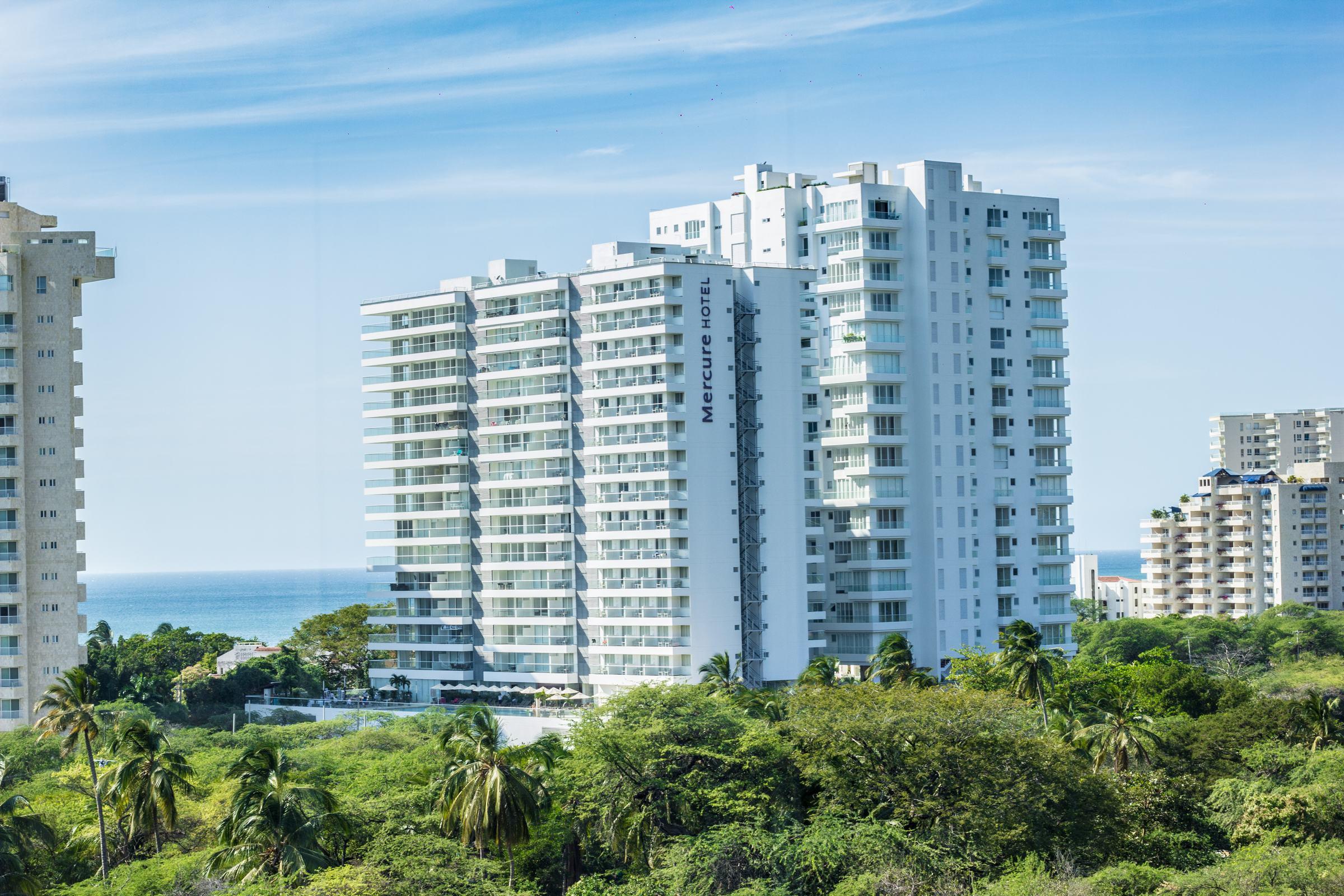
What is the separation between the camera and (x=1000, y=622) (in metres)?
121

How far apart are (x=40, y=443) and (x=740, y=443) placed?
154ft

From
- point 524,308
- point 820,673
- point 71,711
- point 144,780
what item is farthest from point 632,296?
point 144,780

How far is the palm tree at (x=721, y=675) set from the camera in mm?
93562

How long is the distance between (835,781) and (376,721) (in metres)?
45.6

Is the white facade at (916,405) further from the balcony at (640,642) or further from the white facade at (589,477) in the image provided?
the balcony at (640,642)

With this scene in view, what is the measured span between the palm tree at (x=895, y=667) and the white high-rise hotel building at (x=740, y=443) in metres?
7.23

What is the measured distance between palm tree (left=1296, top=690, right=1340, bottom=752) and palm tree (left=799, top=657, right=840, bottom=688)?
25.5 m

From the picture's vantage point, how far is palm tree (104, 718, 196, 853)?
70.4 m

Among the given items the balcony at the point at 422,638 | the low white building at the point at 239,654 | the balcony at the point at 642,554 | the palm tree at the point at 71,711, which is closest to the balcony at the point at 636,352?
the balcony at the point at 642,554

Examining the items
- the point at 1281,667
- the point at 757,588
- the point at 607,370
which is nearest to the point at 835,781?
the point at 757,588

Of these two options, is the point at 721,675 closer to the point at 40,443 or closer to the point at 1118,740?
the point at 1118,740

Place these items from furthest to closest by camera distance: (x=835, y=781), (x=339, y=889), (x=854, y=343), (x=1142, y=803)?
(x=854, y=343)
(x=1142, y=803)
(x=835, y=781)
(x=339, y=889)

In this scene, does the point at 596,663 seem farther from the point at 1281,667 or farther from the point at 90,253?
the point at 1281,667

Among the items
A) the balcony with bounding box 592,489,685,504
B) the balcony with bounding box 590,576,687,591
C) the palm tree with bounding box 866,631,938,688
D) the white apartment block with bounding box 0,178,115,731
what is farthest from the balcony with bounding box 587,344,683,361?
the white apartment block with bounding box 0,178,115,731
